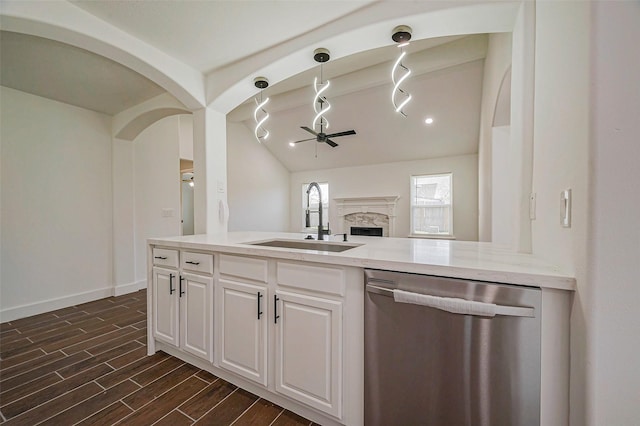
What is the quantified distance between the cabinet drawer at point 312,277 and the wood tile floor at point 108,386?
761 mm

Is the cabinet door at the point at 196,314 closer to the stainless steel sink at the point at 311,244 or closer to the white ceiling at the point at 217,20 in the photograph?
the stainless steel sink at the point at 311,244

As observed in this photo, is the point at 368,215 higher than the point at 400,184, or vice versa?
the point at 400,184

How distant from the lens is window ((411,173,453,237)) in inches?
246

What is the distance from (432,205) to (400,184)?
0.93 metres

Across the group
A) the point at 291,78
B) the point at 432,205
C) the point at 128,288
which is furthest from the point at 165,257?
the point at 432,205

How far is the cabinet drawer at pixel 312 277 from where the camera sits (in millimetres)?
1280

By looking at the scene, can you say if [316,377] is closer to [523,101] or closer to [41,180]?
[523,101]

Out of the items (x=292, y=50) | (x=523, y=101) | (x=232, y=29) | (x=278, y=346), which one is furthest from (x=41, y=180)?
(x=523, y=101)

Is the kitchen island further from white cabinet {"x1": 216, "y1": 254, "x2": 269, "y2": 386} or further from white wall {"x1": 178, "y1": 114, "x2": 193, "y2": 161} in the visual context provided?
white wall {"x1": 178, "y1": 114, "x2": 193, "y2": 161}

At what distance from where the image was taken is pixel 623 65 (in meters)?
0.73

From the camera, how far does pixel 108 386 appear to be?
5.62 ft

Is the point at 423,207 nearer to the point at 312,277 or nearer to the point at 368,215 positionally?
the point at 368,215

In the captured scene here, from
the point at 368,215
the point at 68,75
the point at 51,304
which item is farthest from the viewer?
the point at 368,215

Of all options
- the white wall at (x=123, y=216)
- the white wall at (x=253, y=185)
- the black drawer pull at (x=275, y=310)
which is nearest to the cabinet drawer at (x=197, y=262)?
the black drawer pull at (x=275, y=310)
